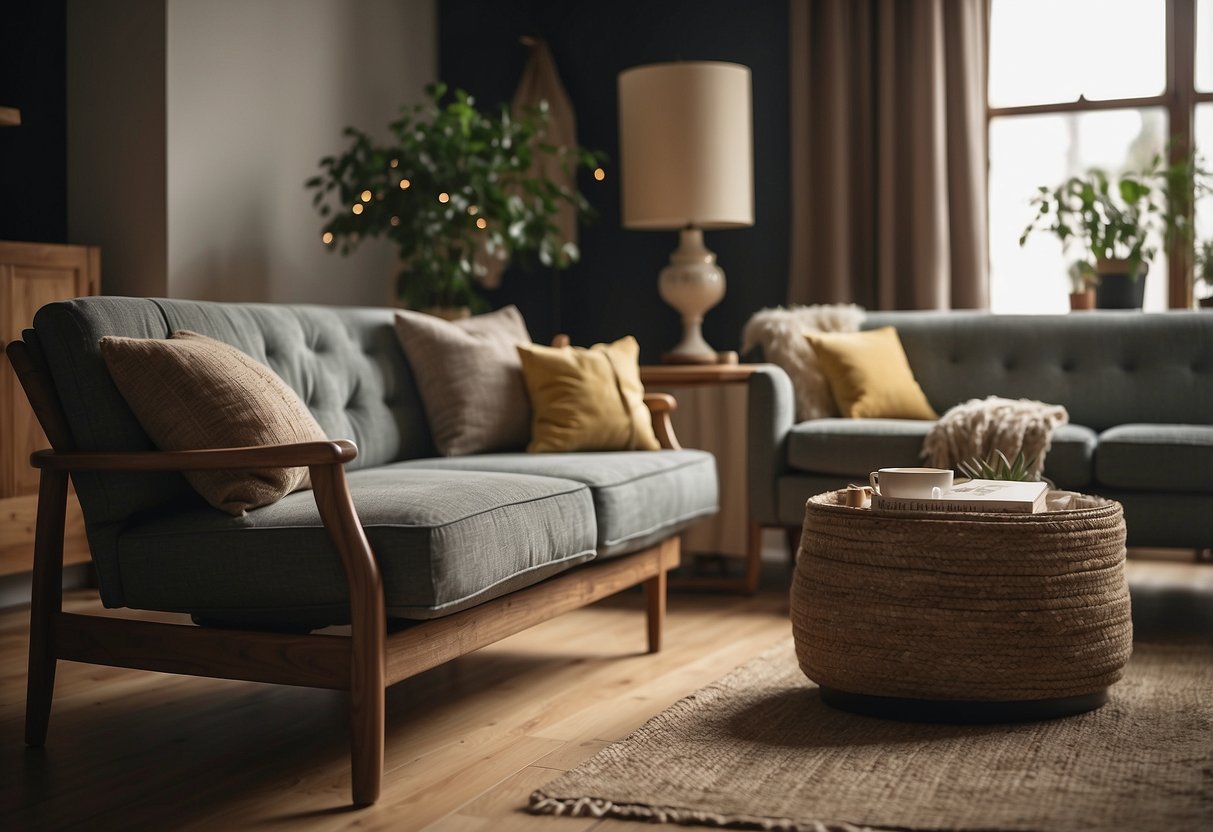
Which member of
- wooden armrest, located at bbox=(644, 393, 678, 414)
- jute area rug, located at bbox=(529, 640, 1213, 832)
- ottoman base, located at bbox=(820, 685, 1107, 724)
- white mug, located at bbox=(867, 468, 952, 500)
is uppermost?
wooden armrest, located at bbox=(644, 393, 678, 414)

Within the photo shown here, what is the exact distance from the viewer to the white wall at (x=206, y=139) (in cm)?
398

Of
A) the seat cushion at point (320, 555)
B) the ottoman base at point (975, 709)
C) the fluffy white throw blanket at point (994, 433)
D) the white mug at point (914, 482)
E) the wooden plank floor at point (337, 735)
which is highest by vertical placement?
the fluffy white throw blanket at point (994, 433)

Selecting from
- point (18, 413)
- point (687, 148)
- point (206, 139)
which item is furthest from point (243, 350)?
point (687, 148)

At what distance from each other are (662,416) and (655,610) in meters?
0.59

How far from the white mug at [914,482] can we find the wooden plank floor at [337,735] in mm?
671

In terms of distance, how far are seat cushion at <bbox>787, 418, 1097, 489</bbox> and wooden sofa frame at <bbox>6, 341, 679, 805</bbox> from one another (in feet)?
4.40

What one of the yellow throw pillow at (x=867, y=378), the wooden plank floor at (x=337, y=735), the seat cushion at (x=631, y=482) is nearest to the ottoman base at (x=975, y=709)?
the wooden plank floor at (x=337, y=735)

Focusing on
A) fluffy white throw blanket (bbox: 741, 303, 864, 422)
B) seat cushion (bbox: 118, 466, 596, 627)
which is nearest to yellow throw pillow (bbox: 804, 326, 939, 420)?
fluffy white throw blanket (bbox: 741, 303, 864, 422)

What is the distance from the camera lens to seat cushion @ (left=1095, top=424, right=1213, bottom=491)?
322cm

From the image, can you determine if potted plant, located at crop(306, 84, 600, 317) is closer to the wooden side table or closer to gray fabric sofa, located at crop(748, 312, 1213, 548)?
the wooden side table

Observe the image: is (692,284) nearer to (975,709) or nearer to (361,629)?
(975,709)

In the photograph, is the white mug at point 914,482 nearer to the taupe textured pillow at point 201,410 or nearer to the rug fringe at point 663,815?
the rug fringe at point 663,815

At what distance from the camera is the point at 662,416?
346 centimetres

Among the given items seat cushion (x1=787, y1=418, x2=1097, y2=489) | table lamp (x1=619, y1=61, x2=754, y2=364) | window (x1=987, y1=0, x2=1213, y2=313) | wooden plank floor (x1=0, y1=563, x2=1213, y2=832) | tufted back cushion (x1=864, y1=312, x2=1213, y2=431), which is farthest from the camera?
window (x1=987, y1=0, x2=1213, y2=313)
